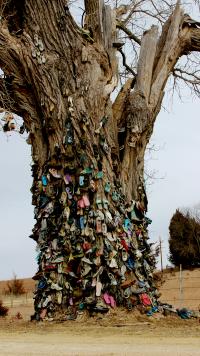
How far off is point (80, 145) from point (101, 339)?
11.9 feet

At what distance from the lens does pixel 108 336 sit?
7.90 m

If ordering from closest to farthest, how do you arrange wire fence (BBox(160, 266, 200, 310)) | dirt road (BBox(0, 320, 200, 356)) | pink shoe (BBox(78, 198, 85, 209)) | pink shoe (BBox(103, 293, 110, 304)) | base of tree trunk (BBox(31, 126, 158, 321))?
dirt road (BBox(0, 320, 200, 356)) < pink shoe (BBox(103, 293, 110, 304)) < base of tree trunk (BBox(31, 126, 158, 321)) < pink shoe (BBox(78, 198, 85, 209)) < wire fence (BBox(160, 266, 200, 310))

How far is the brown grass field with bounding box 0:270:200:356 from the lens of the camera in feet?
20.9

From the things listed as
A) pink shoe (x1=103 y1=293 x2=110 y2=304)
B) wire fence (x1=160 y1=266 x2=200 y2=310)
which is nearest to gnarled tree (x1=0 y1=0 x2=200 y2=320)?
pink shoe (x1=103 y1=293 x2=110 y2=304)

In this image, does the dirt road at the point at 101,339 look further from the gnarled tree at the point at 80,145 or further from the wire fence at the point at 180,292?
the wire fence at the point at 180,292

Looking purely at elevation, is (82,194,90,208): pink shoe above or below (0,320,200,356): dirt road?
above

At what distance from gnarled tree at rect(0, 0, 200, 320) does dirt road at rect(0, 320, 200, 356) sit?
672mm

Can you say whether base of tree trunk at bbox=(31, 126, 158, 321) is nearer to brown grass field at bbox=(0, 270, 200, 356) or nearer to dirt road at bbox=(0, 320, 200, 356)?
brown grass field at bbox=(0, 270, 200, 356)

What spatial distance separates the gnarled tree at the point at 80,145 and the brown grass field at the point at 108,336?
0.42 metres

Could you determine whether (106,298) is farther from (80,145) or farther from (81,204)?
(80,145)

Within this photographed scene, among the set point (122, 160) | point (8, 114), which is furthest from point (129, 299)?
point (8, 114)

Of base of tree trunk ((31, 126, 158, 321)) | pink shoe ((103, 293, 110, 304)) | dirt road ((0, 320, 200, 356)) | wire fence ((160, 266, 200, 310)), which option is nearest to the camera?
dirt road ((0, 320, 200, 356))

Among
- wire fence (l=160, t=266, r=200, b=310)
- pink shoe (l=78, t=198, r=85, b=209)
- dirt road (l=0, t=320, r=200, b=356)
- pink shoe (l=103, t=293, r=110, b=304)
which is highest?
pink shoe (l=78, t=198, r=85, b=209)

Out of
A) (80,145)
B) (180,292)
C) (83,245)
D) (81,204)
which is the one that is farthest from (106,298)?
(180,292)
